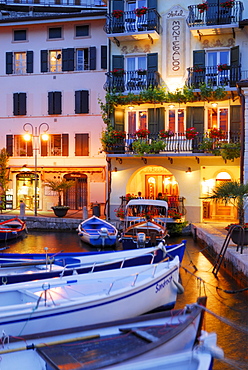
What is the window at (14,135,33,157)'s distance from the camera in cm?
3319

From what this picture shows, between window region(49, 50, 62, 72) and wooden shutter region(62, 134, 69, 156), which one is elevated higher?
window region(49, 50, 62, 72)

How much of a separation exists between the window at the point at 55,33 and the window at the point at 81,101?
14.0 ft

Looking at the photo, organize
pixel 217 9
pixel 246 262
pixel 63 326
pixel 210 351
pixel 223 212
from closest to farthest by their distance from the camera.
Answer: pixel 210 351, pixel 63 326, pixel 246 262, pixel 217 9, pixel 223 212

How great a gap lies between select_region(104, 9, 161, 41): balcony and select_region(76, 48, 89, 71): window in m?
4.77

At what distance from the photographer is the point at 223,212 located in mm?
29094

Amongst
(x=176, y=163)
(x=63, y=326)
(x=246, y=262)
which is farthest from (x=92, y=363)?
(x=176, y=163)

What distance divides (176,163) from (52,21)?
1391cm

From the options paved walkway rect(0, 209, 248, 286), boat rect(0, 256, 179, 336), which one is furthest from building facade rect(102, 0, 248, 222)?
boat rect(0, 256, 179, 336)

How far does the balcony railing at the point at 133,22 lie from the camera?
27031 mm

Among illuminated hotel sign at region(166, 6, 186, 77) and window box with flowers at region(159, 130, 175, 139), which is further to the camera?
illuminated hotel sign at region(166, 6, 186, 77)

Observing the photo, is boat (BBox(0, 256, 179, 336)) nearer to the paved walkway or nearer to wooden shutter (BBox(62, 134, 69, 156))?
the paved walkway

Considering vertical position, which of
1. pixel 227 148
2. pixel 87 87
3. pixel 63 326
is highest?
pixel 87 87

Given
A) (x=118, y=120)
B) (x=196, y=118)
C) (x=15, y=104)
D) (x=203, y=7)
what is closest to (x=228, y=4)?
(x=203, y=7)

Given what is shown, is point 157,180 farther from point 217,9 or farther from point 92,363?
point 92,363
